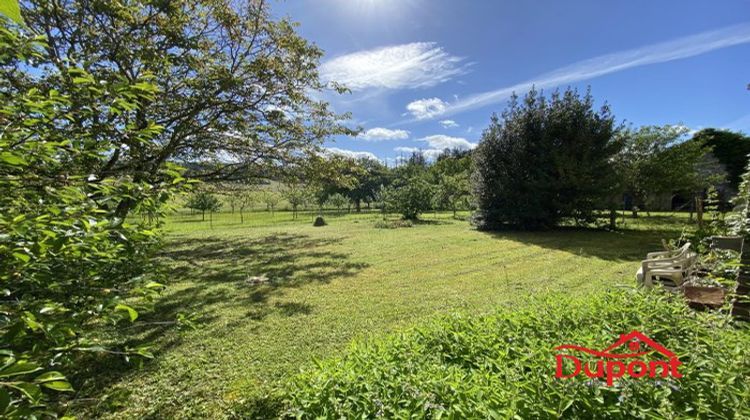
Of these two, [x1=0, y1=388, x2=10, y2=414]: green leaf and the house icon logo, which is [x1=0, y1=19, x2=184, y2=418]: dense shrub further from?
the house icon logo

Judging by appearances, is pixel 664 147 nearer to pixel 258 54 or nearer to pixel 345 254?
pixel 345 254

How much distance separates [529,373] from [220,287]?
17.7 ft

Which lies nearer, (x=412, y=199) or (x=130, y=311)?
(x=130, y=311)

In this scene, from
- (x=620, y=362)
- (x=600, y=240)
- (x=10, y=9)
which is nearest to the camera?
(x=10, y=9)

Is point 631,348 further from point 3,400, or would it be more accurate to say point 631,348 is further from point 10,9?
point 10,9

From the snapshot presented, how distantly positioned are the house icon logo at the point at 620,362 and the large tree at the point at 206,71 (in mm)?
→ 5292

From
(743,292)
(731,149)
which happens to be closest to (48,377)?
(743,292)

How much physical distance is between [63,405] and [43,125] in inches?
88.4

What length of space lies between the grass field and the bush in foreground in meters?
0.99

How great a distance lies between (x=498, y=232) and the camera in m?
12.1

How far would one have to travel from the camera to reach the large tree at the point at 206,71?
18.0 feet

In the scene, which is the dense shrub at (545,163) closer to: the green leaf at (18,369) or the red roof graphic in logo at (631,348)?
the red roof graphic in logo at (631,348)

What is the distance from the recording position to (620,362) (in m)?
1.55

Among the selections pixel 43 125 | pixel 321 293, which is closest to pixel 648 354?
pixel 43 125
